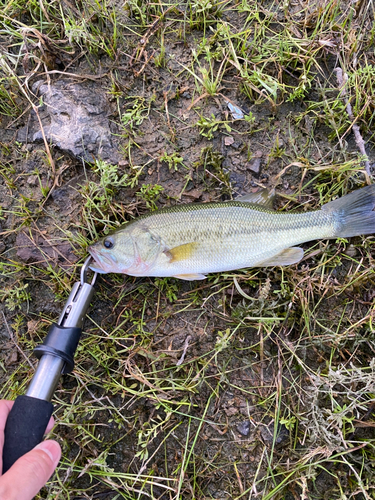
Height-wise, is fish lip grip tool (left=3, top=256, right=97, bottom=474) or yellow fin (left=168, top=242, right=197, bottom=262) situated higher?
fish lip grip tool (left=3, top=256, right=97, bottom=474)

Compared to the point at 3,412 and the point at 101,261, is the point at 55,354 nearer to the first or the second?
the point at 3,412

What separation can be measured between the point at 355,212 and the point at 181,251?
1.84 metres

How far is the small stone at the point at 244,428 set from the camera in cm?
332

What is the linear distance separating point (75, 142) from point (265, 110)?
2.14 metres

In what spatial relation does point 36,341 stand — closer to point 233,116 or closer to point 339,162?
point 233,116

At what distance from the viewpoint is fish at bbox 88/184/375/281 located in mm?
3295

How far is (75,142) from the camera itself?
11.8 feet

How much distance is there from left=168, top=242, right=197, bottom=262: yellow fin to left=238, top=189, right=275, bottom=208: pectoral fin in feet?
2.38

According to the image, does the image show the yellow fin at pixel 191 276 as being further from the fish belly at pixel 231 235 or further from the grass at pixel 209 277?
the grass at pixel 209 277

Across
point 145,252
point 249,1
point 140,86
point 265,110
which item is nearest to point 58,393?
point 145,252

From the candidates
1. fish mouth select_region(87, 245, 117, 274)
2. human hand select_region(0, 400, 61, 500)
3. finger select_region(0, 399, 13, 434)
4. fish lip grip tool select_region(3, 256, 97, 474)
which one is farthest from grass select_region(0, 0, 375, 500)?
human hand select_region(0, 400, 61, 500)

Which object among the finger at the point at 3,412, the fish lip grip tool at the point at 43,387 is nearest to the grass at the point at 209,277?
the finger at the point at 3,412

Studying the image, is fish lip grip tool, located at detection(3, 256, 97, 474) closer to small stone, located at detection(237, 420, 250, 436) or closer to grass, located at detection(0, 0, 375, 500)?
grass, located at detection(0, 0, 375, 500)

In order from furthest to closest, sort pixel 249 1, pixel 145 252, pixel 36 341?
pixel 249 1 → pixel 36 341 → pixel 145 252
